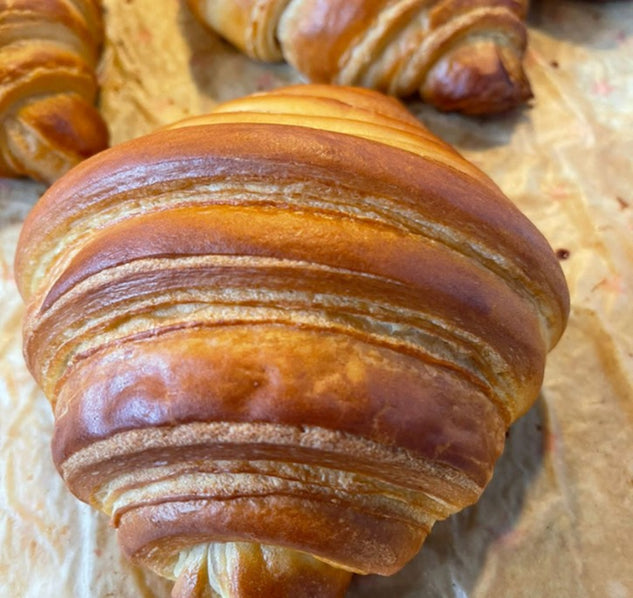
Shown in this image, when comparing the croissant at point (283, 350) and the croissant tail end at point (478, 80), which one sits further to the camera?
the croissant tail end at point (478, 80)

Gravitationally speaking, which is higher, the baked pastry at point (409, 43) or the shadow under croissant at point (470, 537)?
the baked pastry at point (409, 43)

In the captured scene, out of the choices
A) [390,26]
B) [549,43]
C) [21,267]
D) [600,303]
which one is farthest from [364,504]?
[549,43]

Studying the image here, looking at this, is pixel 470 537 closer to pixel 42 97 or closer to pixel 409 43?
pixel 409 43

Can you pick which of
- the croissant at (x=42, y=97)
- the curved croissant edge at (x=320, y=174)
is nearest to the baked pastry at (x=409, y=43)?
the croissant at (x=42, y=97)

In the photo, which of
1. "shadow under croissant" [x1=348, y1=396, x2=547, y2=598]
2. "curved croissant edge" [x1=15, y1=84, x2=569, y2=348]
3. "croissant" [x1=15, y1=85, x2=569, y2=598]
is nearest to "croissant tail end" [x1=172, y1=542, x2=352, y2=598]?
"croissant" [x1=15, y1=85, x2=569, y2=598]

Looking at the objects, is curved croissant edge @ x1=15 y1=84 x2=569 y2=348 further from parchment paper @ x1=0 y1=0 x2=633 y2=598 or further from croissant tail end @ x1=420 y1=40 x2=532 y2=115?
croissant tail end @ x1=420 y1=40 x2=532 y2=115

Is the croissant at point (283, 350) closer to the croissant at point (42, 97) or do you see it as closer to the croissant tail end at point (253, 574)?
the croissant tail end at point (253, 574)
